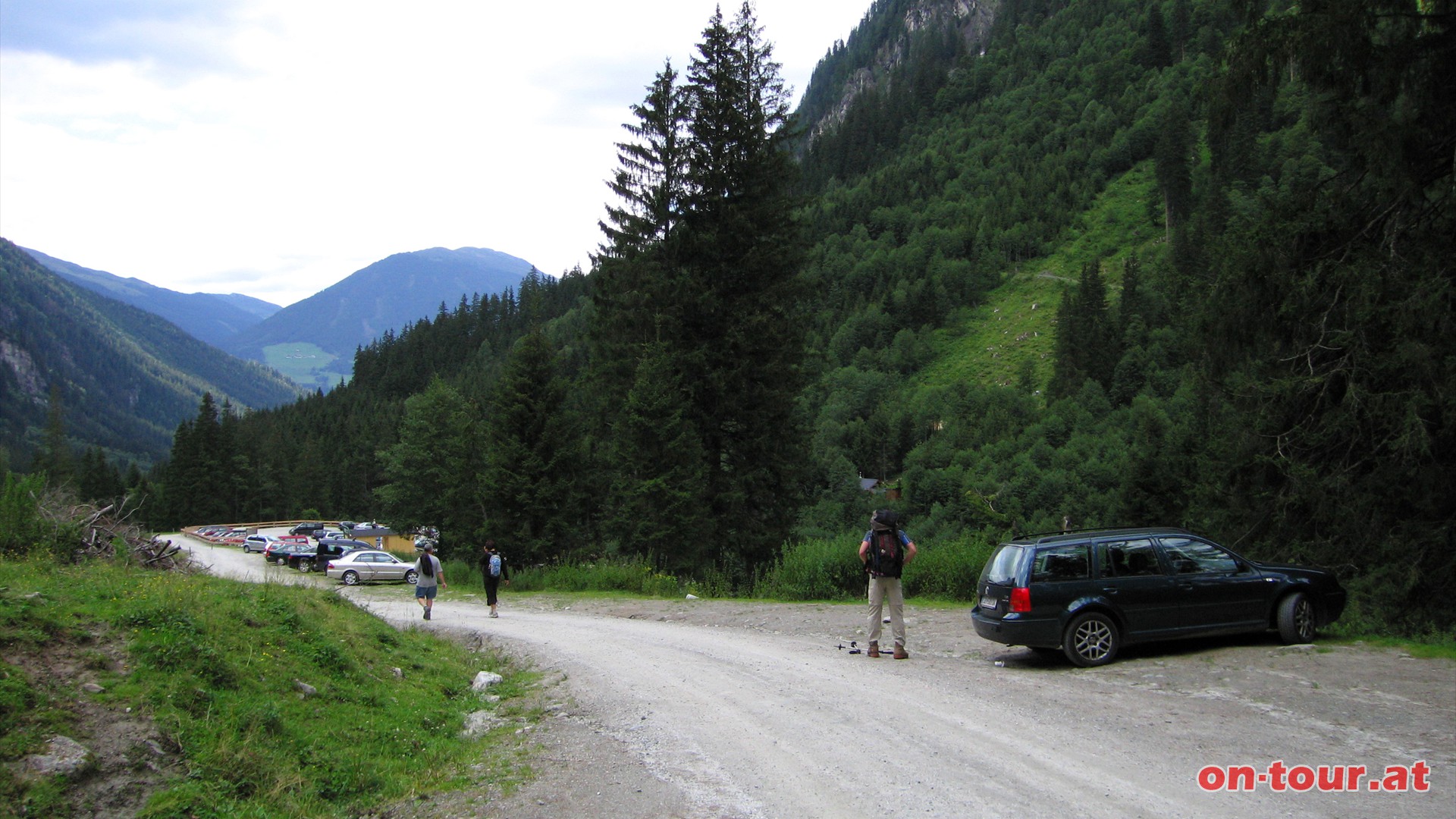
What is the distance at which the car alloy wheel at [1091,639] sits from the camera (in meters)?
9.70

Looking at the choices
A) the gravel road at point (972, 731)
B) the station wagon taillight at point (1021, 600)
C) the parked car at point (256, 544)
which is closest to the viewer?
the gravel road at point (972, 731)

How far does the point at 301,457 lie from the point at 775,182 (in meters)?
108

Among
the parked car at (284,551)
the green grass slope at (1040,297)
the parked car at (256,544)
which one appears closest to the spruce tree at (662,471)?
the parked car at (284,551)

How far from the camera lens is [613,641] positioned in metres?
13.5

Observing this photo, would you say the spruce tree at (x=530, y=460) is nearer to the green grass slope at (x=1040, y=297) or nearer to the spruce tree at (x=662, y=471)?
the spruce tree at (x=662, y=471)

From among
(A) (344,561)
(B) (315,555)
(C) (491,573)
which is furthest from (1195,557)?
(B) (315,555)

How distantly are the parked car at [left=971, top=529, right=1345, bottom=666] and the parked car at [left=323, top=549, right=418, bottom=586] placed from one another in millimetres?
33201

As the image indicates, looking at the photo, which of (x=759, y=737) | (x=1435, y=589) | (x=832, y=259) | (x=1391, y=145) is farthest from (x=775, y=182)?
(x=832, y=259)

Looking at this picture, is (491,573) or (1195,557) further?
(491,573)

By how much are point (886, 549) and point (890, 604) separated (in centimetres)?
75

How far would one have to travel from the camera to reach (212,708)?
19.5 ft

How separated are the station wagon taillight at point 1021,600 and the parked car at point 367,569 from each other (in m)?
33.2

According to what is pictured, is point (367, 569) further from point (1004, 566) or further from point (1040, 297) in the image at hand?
point (1040, 297)

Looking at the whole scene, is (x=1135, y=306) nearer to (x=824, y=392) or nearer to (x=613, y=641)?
(x=824, y=392)
